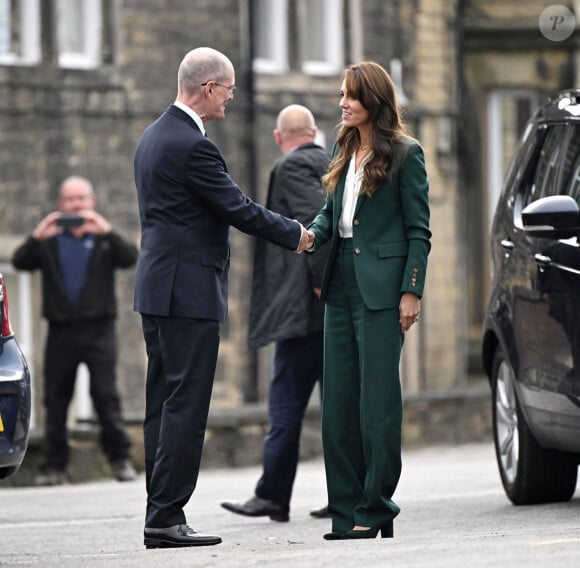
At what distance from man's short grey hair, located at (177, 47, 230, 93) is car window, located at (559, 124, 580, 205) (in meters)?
1.98

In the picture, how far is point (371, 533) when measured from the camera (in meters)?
8.86

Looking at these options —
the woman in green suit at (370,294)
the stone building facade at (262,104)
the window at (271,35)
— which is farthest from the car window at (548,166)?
the window at (271,35)

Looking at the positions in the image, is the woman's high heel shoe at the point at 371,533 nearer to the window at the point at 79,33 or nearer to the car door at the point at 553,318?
the car door at the point at 553,318

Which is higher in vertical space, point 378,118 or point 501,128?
point 378,118

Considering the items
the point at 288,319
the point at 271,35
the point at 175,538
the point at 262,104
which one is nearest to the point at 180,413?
the point at 175,538

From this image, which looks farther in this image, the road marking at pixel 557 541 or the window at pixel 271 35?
the window at pixel 271 35

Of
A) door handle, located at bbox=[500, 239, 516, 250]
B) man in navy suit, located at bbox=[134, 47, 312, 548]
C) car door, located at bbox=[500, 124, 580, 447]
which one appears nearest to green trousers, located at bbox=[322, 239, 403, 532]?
man in navy suit, located at bbox=[134, 47, 312, 548]

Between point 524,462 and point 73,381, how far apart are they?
5.92 m

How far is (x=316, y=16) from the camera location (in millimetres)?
26266

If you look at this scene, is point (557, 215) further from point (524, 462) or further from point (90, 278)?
point (90, 278)

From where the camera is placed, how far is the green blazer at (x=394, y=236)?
349 inches

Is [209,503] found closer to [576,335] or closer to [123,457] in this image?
[123,457]

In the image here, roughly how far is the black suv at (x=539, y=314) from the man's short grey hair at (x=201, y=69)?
63.9 inches

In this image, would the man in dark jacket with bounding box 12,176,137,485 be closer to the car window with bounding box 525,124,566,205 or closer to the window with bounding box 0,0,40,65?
the car window with bounding box 525,124,566,205
